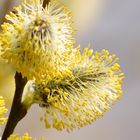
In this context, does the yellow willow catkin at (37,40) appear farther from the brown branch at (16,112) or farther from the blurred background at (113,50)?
the blurred background at (113,50)

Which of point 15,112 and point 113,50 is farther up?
point 113,50

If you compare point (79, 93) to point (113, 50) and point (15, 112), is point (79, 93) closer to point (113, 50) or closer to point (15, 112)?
point (15, 112)

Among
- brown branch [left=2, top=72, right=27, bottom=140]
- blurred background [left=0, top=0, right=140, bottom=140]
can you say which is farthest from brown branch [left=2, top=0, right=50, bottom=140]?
blurred background [left=0, top=0, right=140, bottom=140]

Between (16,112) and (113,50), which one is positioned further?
(113,50)

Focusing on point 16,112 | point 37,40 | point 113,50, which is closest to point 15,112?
point 16,112

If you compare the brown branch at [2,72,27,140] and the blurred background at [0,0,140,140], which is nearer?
the brown branch at [2,72,27,140]

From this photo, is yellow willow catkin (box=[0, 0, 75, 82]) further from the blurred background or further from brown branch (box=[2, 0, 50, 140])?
the blurred background

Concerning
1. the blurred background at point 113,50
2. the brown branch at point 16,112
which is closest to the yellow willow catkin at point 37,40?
the brown branch at point 16,112
